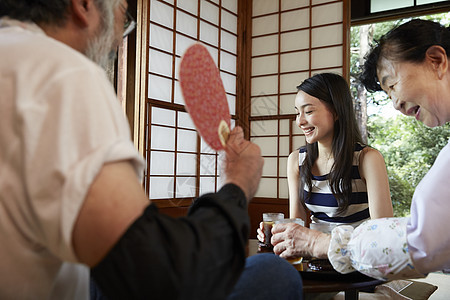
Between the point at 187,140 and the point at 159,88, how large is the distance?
0.64 meters

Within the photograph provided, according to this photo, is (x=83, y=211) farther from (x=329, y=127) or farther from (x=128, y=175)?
(x=329, y=127)

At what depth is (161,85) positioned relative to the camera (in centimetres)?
378

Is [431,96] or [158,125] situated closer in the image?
[431,96]

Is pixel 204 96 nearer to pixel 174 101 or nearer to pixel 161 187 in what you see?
pixel 161 187

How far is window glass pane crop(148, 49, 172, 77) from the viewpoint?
369cm

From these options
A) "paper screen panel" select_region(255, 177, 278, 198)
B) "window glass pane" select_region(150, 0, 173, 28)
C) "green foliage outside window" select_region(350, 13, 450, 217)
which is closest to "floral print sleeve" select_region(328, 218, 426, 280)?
"window glass pane" select_region(150, 0, 173, 28)

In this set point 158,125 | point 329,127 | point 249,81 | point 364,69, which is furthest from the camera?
point 249,81

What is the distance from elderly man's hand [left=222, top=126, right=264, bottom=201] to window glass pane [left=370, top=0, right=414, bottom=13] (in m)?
4.01

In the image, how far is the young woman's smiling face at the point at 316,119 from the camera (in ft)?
6.76

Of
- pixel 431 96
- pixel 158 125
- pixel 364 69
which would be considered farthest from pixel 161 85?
pixel 431 96

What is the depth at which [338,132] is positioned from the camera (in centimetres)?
207

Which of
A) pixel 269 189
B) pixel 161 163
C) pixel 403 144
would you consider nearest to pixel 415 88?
pixel 161 163

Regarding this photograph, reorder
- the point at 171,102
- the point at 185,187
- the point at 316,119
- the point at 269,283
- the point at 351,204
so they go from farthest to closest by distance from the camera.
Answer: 1. the point at 185,187
2. the point at 171,102
3. the point at 316,119
4. the point at 351,204
5. the point at 269,283

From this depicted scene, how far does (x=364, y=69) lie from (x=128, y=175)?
1090mm
